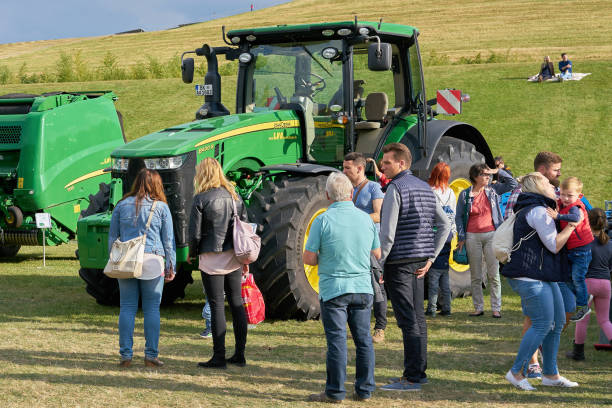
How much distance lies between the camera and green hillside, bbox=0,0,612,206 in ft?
82.0

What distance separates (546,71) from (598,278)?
82.2 ft

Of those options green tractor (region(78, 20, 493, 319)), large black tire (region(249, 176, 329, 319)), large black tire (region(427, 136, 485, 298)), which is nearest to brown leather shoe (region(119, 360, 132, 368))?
green tractor (region(78, 20, 493, 319))

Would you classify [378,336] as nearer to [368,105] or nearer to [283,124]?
[283,124]

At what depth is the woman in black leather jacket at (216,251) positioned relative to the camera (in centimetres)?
630

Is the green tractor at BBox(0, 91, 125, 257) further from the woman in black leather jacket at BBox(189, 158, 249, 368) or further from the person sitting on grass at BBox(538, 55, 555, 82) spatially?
the person sitting on grass at BBox(538, 55, 555, 82)

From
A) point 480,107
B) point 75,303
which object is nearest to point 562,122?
point 480,107

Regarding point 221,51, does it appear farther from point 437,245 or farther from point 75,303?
point 437,245

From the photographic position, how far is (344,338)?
5.38 metres

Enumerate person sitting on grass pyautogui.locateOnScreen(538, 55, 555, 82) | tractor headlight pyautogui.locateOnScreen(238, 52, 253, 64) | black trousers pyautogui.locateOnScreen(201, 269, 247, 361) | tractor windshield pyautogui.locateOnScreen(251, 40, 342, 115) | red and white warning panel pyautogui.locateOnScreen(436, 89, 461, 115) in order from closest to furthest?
black trousers pyautogui.locateOnScreen(201, 269, 247, 361), tractor windshield pyautogui.locateOnScreen(251, 40, 342, 115), tractor headlight pyautogui.locateOnScreen(238, 52, 253, 64), red and white warning panel pyautogui.locateOnScreen(436, 89, 461, 115), person sitting on grass pyautogui.locateOnScreen(538, 55, 555, 82)

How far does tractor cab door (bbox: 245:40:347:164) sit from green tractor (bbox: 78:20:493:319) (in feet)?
0.04

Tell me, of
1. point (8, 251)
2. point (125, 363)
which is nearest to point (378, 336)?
point (125, 363)

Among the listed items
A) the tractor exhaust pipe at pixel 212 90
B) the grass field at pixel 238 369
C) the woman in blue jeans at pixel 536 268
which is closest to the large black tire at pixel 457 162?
the grass field at pixel 238 369

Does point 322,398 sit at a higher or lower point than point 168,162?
lower

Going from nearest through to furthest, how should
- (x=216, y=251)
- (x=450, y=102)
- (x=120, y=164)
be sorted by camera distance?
(x=216, y=251)
(x=120, y=164)
(x=450, y=102)
